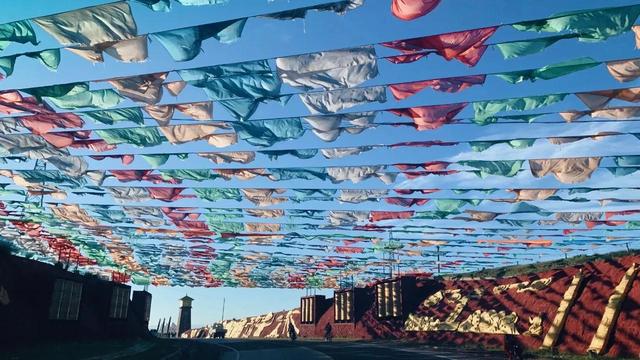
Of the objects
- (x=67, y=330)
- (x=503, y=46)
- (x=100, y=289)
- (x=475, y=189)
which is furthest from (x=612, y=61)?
(x=100, y=289)

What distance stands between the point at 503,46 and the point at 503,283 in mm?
21695

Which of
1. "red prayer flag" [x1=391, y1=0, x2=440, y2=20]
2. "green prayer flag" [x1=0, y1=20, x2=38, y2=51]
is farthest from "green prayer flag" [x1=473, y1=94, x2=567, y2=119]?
"green prayer flag" [x1=0, y1=20, x2=38, y2=51]

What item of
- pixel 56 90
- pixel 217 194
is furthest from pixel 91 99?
pixel 217 194

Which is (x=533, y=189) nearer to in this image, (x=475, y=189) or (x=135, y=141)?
(x=475, y=189)

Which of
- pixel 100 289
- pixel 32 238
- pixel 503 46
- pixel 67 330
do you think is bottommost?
pixel 67 330

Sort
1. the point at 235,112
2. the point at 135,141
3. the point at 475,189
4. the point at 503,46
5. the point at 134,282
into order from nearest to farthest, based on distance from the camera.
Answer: the point at 503,46
the point at 235,112
the point at 135,141
the point at 475,189
the point at 134,282

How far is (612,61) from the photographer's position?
31.0 ft

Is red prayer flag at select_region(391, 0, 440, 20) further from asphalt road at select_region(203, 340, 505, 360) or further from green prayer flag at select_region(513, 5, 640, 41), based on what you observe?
asphalt road at select_region(203, 340, 505, 360)

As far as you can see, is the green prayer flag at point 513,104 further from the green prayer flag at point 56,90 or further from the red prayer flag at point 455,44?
the green prayer flag at point 56,90

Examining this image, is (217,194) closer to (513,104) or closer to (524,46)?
(513,104)

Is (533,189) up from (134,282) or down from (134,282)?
up

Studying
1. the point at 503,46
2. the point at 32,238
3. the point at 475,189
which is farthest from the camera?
the point at 32,238

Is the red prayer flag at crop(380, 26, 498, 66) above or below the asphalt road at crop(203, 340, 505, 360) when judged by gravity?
above

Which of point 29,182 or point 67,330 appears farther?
point 67,330
